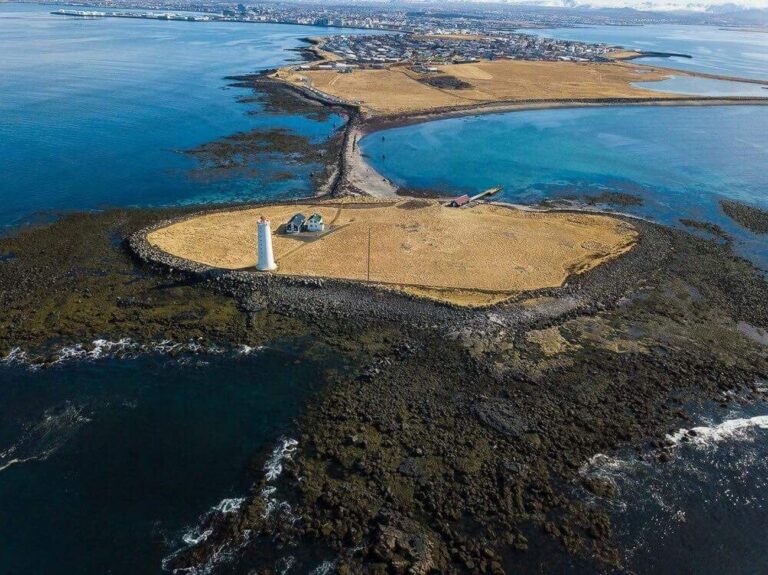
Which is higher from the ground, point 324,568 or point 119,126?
point 119,126

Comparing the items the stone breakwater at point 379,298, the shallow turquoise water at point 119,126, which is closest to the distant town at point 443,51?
the shallow turquoise water at point 119,126

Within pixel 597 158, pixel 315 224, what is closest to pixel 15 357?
pixel 315 224

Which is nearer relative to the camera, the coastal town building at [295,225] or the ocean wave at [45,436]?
the ocean wave at [45,436]

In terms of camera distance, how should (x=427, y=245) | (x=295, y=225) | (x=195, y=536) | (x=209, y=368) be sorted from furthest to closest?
(x=295, y=225)
(x=427, y=245)
(x=209, y=368)
(x=195, y=536)

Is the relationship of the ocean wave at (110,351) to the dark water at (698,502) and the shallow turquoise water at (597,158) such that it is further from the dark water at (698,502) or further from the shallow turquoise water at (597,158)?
the shallow turquoise water at (597,158)

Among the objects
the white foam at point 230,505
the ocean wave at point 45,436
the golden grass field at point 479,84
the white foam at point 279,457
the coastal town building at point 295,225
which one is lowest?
the white foam at point 230,505

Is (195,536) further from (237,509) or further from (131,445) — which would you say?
(131,445)

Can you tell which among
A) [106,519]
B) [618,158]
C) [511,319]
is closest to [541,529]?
[511,319]
